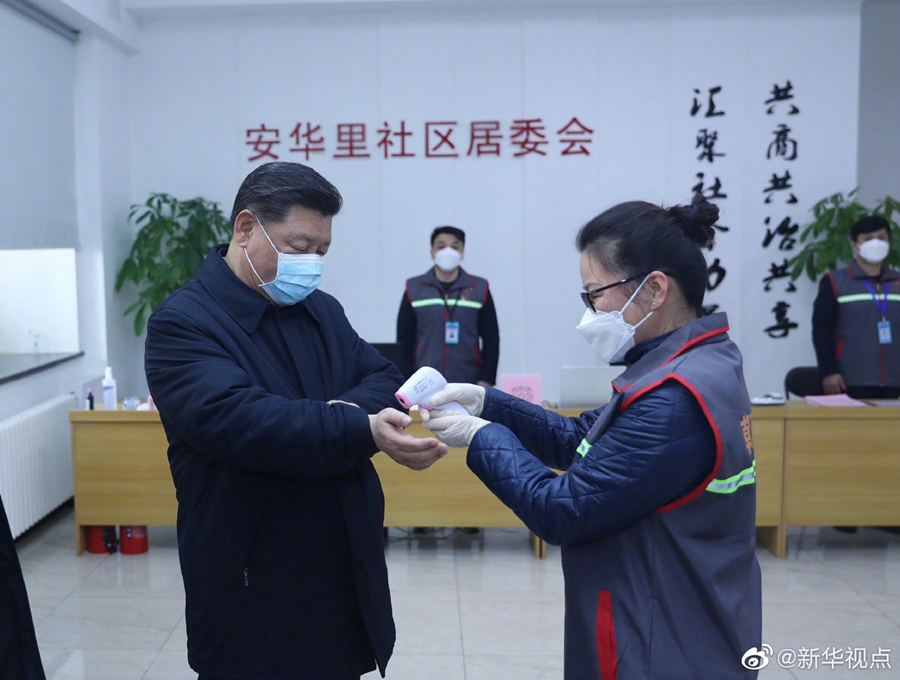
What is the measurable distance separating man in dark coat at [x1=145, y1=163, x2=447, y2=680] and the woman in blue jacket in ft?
0.97

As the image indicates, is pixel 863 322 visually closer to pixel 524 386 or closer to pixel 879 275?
pixel 879 275

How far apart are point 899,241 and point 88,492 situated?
5123 mm

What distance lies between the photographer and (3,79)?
14.0 feet

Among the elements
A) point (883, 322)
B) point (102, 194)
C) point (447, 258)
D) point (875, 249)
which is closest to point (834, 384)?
point (883, 322)

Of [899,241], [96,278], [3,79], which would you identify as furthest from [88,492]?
[899,241]

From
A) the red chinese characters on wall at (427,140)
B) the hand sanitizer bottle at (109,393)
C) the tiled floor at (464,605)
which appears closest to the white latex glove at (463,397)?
the tiled floor at (464,605)

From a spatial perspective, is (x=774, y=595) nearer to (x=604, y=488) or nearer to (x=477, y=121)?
(x=604, y=488)

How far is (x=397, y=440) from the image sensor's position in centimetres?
156

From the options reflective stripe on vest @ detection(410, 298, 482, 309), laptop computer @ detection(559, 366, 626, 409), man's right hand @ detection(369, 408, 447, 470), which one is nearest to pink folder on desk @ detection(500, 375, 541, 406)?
laptop computer @ detection(559, 366, 626, 409)

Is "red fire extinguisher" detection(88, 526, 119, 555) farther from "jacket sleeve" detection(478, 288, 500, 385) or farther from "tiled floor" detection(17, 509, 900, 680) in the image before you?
"jacket sleeve" detection(478, 288, 500, 385)

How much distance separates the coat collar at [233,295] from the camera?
64.2 inches

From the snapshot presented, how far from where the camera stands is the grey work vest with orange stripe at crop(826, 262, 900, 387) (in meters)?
4.71

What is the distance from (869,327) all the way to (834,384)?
379mm

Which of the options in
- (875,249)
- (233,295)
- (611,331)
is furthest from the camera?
(875,249)
